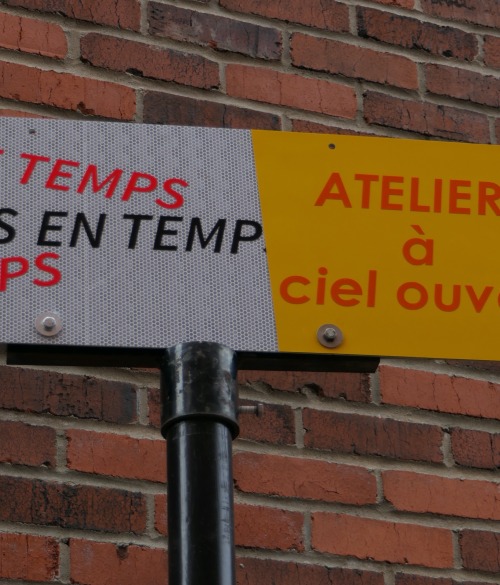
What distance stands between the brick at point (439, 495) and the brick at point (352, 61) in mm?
660

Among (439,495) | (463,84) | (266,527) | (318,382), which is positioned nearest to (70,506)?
(266,527)

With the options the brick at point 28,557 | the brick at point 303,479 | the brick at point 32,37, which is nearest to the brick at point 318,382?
the brick at point 303,479

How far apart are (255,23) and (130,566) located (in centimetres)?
89

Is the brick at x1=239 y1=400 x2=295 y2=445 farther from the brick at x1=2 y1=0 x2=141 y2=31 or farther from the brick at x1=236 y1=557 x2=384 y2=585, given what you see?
the brick at x1=2 y1=0 x2=141 y2=31

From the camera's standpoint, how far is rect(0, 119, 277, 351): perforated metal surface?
876mm

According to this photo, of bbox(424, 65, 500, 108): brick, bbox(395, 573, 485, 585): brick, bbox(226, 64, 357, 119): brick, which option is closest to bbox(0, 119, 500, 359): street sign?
bbox(395, 573, 485, 585): brick

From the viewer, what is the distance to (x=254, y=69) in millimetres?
1868

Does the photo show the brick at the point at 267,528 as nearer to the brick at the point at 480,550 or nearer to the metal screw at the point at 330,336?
the brick at the point at 480,550

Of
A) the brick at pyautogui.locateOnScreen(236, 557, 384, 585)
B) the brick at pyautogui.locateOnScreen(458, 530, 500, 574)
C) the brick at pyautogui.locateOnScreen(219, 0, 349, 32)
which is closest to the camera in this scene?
the brick at pyautogui.locateOnScreen(236, 557, 384, 585)

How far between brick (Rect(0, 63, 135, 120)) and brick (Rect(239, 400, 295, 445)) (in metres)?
0.49

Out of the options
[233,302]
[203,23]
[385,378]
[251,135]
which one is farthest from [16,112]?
[233,302]

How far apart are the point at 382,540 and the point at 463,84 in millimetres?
800

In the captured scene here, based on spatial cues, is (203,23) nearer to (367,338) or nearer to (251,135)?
(251,135)

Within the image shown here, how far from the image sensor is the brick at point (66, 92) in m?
1.73
